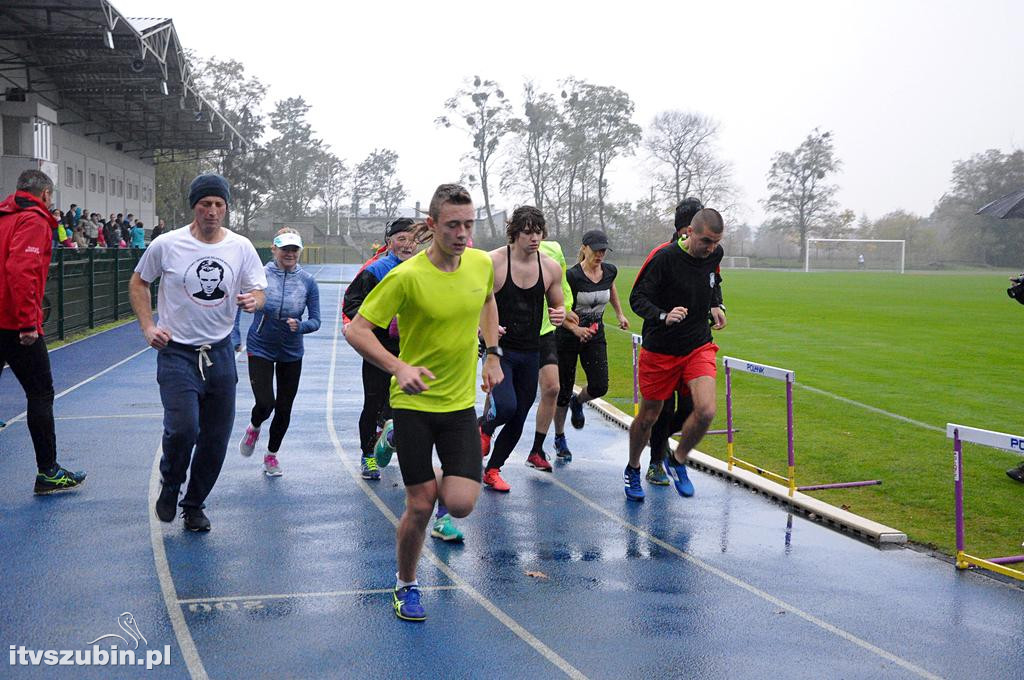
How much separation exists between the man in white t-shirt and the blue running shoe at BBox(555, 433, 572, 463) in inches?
158

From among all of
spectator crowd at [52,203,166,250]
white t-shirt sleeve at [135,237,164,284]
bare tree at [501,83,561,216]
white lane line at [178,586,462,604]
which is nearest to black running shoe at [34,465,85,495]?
white t-shirt sleeve at [135,237,164,284]

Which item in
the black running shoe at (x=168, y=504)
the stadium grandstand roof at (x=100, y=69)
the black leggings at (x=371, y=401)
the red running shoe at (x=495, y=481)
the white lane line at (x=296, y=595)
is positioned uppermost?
the stadium grandstand roof at (x=100, y=69)

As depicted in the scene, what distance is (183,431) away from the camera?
6.41 m

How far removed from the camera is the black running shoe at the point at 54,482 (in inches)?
311

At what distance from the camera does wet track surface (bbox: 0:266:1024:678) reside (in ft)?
16.6

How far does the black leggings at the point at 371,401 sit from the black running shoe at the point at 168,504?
2.29 m

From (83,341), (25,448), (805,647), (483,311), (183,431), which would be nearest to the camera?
(805,647)

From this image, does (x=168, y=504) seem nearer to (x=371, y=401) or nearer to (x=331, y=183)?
(x=371, y=401)

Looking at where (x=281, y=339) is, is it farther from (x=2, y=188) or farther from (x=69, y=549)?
(x=2, y=188)

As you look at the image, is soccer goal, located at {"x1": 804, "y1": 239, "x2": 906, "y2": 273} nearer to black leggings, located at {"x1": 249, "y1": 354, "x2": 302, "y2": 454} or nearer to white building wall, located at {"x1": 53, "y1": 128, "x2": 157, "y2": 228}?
white building wall, located at {"x1": 53, "y1": 128, "x2": 157, "y2": 228}

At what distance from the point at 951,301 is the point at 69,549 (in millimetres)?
38948

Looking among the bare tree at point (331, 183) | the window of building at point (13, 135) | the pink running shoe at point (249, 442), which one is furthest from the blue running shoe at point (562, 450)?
the bare tree at point (331, 183)

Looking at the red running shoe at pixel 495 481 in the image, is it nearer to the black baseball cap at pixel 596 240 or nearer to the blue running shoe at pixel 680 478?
the blue running shoe at pixel 680 478

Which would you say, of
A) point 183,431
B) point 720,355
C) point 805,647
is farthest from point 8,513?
point 720,355
